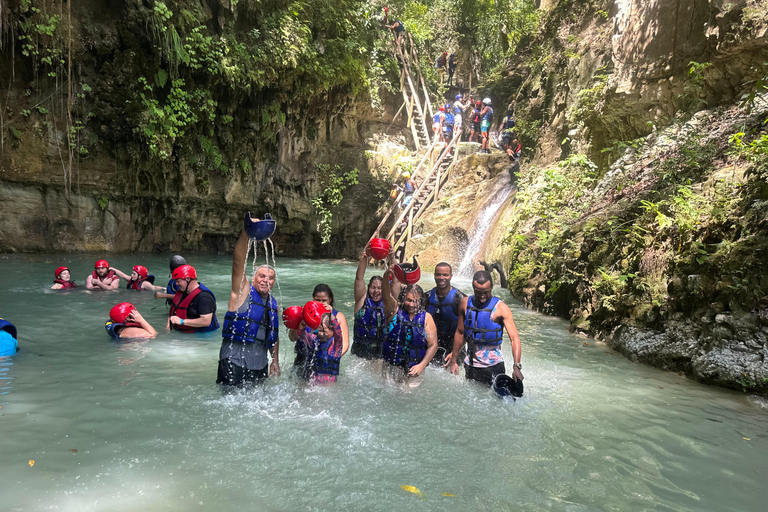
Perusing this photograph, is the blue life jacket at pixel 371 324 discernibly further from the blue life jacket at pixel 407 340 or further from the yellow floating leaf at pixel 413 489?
the yellow floating leaf at pixel 413 489

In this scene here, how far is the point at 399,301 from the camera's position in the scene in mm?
5289

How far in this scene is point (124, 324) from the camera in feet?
23.5

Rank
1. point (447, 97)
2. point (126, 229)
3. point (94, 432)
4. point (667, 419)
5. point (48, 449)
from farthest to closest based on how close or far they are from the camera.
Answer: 1. point (447, 97)
2. point (126, 229)
3. point (667, 419)
4. point (94, 432)
5. point (48, 449)

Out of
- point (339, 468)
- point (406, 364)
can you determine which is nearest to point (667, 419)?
point (406, 364)

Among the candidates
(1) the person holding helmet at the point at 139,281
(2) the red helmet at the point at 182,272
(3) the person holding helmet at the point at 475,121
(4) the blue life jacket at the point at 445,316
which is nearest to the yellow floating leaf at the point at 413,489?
(4) the blue life jacket at the point at 445,316

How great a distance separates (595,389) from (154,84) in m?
15.0

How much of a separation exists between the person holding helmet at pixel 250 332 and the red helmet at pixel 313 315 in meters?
0.57

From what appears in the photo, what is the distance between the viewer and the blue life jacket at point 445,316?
611 cm

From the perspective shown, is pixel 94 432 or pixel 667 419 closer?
pixel 94 432

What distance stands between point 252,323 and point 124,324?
134 inches

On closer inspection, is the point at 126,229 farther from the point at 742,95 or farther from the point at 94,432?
the point at 742,95

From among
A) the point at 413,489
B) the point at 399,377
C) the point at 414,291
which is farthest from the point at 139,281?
the point at 413,489

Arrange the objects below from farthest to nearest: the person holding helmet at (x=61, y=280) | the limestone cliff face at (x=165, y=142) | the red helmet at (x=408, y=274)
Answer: the limestone cliff face at (x=165, y=142)
the person holding helmet at (x=61, y=280)
the red helmet at (x=408, y=274)

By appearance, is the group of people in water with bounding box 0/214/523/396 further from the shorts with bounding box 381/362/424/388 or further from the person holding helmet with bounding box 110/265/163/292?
the person holding helmet with bounding box 110/265/163/292
